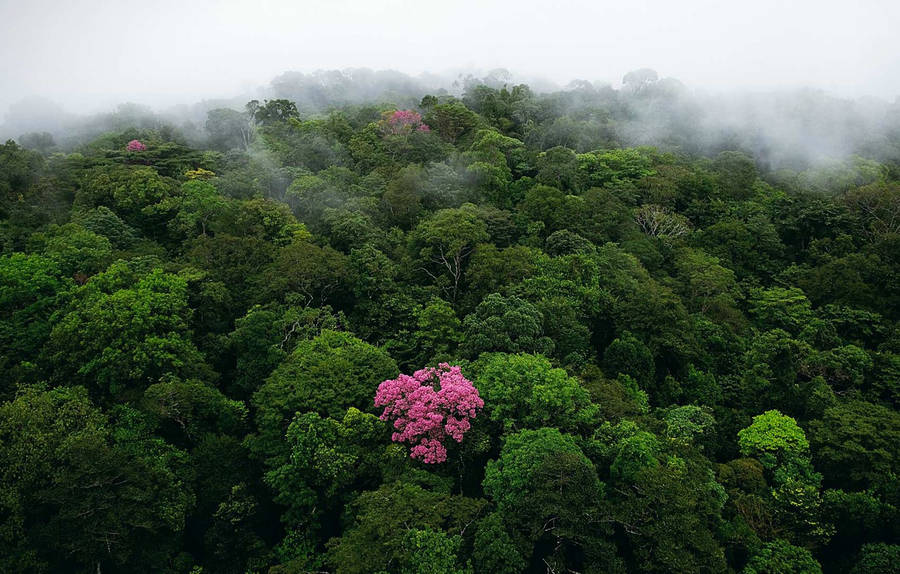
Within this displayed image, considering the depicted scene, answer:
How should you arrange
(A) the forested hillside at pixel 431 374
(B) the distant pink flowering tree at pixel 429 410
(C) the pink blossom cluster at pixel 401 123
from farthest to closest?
1. (C) the pink blossom cluster at pixel 401 123
2. (B) the distant pink flowering tree at pixel 429 410
3. (A) the forested hillside at pixel 431 374

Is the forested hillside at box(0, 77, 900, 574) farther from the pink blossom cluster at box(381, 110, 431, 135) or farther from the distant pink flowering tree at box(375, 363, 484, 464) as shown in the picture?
the pink blossom cluster at box(381, 110, 431, 135)

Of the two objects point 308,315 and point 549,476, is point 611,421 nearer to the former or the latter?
point 549,476

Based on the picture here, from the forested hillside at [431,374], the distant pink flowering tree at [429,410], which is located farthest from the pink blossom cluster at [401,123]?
the distant pink flowering tree at [429,410]

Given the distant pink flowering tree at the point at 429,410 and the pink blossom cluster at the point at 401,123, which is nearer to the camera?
the distant pink flowering tree at the point at 429,410

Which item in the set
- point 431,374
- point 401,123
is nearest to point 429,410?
point 431,374

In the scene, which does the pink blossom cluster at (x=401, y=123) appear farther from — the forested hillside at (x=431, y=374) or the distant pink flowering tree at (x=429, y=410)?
the distant pink flowering tree at (x=429, y=410)

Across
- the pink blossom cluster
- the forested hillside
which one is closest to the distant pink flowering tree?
the forested hillside
